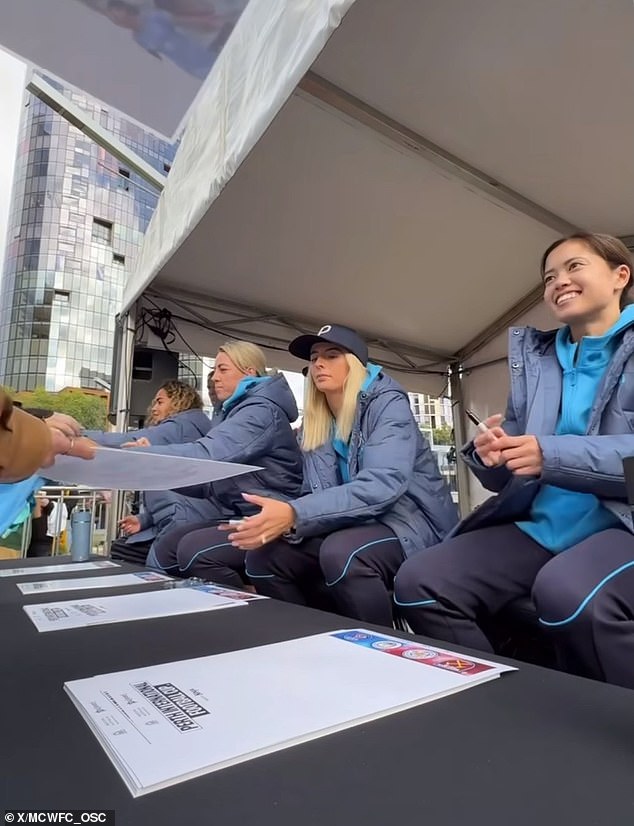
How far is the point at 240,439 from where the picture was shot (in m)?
1.45

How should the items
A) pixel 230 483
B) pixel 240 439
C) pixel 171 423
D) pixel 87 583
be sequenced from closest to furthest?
1. pixel 87 583
2. pixel 240 439
3. pixel 230 483
4. pixel 171 423

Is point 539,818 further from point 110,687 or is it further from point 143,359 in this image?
point 143,359

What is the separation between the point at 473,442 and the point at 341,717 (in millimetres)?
600

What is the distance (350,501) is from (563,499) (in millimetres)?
405

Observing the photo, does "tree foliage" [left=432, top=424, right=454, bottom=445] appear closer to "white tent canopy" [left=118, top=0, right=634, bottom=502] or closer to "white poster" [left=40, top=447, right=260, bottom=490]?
"white tent canopy" [left=118, top=0, right=634, bottom=502]

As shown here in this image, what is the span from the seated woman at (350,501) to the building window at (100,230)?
968cm

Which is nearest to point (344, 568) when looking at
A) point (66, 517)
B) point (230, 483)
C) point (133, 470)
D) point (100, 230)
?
point (133, 470)

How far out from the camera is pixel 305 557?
1.19m

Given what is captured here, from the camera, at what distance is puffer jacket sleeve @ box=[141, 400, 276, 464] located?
4.60ft

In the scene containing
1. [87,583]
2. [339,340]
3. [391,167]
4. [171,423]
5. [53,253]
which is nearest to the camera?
[87,583]

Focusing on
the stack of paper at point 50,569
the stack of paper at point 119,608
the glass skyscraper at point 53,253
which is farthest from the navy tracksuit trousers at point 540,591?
the glass skyscraper at point 53,253

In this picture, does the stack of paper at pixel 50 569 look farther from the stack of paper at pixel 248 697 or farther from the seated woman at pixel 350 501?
the stack of paper at pixel 248 697

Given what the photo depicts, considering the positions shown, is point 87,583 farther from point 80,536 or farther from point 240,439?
point 80,536

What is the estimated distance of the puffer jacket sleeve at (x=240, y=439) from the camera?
140 centimetres
